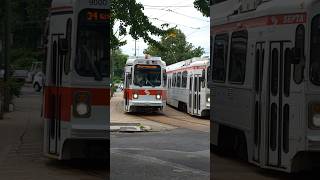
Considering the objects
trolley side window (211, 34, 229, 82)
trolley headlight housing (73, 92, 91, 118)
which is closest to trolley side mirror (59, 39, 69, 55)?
trolley headlight housing (73, 92, 91, 118)

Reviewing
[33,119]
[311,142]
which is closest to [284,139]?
[311,142]

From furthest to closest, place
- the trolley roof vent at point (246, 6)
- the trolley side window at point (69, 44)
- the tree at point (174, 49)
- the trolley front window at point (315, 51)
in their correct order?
the trolley side window at point (69, 44), the trolley front window at point (315, 51), the trolley roof vent at point (246, 6), the tree at point (174, 49)

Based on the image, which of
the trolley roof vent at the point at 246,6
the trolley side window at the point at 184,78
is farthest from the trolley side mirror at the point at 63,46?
the trolley roof vent at the point at 246,6

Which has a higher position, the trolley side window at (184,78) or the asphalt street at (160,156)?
the trolley side window at (184,78)

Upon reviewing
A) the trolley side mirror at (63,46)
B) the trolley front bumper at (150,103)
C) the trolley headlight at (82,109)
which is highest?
the trolley side mirror at (63,46)

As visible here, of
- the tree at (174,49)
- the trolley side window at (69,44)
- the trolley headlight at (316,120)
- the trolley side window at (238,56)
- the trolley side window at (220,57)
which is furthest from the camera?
the trolley side window at (69,44)

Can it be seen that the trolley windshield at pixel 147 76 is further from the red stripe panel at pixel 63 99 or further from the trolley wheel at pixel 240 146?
the red stripe panel at pixel 63 99

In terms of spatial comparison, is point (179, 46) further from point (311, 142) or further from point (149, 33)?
point (311, 142)

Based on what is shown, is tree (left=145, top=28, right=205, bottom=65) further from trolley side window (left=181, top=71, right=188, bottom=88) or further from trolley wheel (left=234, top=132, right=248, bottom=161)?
trolley wheel (left=234, top=132, right=248, bottom=161)
